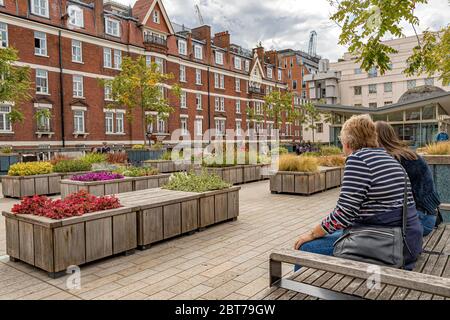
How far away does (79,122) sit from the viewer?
3039 cm

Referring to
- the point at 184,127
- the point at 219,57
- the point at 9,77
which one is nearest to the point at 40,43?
the point at 9,77

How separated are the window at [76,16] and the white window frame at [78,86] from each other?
434 cm

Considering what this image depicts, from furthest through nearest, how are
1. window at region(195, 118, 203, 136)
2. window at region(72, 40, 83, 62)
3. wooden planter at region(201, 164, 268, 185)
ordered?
window at region(195, 118, 203, 136) → window at region(72, 40, 83, 62) → wooden planter at region(201, 164, 268, 185)

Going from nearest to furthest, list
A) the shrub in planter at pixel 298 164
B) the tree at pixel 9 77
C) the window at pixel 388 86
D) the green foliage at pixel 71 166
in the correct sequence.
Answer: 1. the shrub in planter at pixel 298 164
2. the green foliage at pixel 71 166
3. the tree at pixel 9 77
4. the window at pixel 388 86

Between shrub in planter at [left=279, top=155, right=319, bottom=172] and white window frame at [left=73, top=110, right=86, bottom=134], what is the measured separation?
72.9ft

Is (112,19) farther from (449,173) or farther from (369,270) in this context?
(369,270)

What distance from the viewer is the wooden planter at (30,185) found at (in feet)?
38.5

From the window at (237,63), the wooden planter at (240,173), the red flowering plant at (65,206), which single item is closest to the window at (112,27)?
the window at (237,63)

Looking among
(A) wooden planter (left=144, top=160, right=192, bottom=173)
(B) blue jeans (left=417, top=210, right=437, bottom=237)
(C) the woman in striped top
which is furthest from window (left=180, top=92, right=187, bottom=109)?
(C) the woman in striped top

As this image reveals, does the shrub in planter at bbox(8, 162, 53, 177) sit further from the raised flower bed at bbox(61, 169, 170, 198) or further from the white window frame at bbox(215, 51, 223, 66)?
the white window frame at bbox(215, 51, 223, 66)

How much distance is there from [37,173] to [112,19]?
2540cm

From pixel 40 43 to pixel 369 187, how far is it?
30.6 m

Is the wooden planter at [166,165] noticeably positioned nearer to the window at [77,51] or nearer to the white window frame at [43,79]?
the white window frame at [43,79]

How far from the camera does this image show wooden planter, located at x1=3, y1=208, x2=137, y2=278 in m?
4.80
